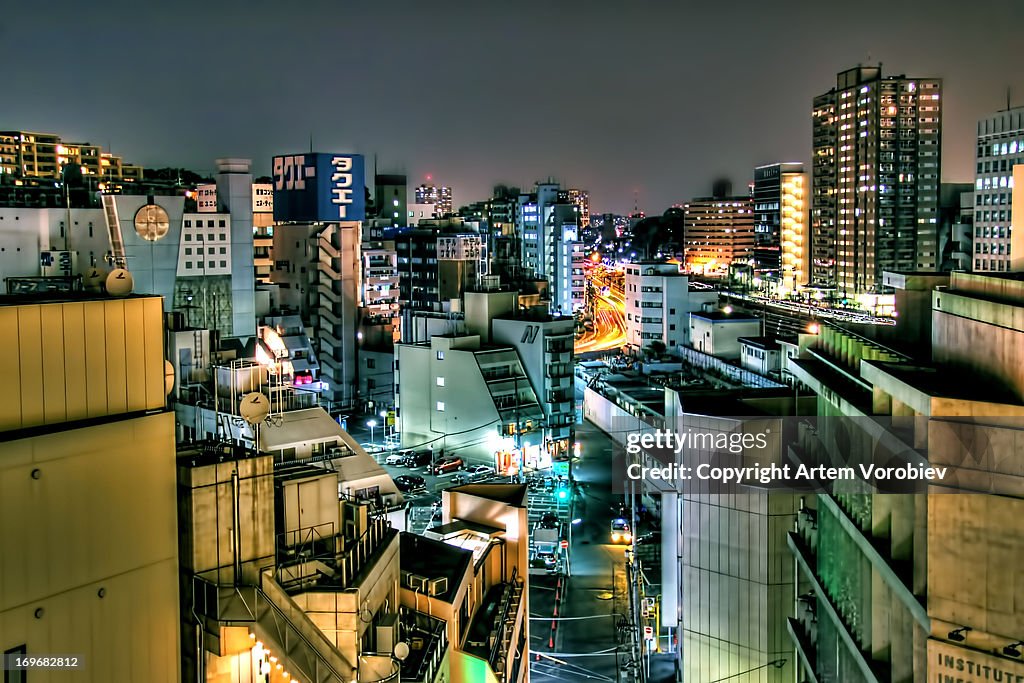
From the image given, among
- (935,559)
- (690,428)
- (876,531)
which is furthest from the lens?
(690,428)

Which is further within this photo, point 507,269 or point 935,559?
point 507,269

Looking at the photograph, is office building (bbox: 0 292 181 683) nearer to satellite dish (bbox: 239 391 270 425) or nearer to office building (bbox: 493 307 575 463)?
satellite dish (bbox: 239 391 270 425)

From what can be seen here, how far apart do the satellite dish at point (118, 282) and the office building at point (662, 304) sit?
25.9 m

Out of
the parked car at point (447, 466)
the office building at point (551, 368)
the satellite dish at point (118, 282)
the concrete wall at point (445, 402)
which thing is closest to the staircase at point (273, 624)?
the satellite dish at point (118, 282)

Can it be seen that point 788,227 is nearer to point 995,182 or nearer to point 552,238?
point 552,238

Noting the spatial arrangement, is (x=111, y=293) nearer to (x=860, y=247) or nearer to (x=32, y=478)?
(x=32, y=478)

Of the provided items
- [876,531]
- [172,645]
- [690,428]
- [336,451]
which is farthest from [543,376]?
[172,645]

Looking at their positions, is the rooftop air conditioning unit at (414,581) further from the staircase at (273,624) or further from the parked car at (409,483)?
the parked car at (409,483)

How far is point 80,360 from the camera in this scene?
321cm

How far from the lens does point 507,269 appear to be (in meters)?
25.2

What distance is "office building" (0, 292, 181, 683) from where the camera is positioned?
3.00m

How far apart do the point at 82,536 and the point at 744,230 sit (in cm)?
6880

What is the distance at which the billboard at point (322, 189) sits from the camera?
30891mm

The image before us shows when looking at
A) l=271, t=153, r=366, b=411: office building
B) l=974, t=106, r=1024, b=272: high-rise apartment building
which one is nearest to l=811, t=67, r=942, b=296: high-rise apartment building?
l=974, t=106, r=1024, b=272: high-rise apartment building
